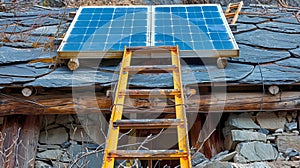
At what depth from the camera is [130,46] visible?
3438 mm

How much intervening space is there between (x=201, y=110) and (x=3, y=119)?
2050 millimetres

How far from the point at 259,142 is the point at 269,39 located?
63.1 inches

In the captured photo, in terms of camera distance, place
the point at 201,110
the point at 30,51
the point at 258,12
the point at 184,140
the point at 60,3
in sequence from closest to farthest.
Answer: the point at 184,140, the point at 201,110, the point at 30,51, the point at 258,12, the point at 60,3

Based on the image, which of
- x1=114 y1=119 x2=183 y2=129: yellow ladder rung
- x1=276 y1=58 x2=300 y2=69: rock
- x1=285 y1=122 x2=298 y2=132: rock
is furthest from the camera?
x1=276 y1=58 x2=300 y2=69: rock

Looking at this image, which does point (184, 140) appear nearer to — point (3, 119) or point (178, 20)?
point (3, 119)

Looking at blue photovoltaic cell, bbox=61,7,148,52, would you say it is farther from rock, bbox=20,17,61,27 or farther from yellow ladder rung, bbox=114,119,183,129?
yellow ladder rung, bbox=114,119,183,129

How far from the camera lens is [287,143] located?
3.00 metres

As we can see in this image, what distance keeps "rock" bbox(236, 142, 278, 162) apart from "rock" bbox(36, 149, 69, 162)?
168cm

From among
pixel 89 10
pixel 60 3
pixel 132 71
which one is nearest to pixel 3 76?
pixel 132 71

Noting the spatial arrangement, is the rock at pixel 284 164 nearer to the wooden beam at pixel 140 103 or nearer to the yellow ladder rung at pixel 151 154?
the wooden beam at pixel 140 103

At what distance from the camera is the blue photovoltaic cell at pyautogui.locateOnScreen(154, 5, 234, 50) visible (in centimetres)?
346

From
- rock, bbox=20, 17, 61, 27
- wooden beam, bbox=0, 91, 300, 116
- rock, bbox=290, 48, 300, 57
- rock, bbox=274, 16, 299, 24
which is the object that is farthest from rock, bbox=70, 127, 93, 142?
rock, bbox=274, 16, 299, 24

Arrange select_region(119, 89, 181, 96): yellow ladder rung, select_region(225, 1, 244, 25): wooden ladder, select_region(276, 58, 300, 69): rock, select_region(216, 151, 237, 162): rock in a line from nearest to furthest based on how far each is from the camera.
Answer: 1. select_region(119, 89, 181, 96): yellow ladder rung
2. select_region(216, 151, 237, 162): rock
3. select_region(276, 58, 300, 69): rock
4. select_region(225, 1, 244, 25): wooden ladder

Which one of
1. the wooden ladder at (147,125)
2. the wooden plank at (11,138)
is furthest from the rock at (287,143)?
the wooden plank at (11,138)
